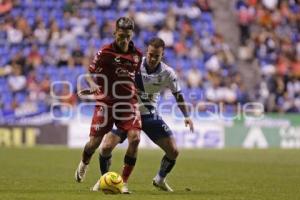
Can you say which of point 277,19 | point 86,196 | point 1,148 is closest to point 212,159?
point 1,148

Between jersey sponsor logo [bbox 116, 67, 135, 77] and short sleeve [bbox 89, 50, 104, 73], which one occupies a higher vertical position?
short sleeve [bbox 89, 50, 104, 73]

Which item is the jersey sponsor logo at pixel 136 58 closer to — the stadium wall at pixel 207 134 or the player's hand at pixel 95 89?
the player's hand at pixel 95 89

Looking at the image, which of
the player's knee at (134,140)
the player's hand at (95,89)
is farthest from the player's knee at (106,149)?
the player's hand at (95,89)

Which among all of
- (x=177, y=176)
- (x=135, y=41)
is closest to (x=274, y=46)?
(x=135, y=41)

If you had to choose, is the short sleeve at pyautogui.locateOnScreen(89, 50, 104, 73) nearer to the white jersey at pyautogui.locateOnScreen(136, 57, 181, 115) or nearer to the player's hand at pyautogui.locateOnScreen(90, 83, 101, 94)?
the player's hand at pyautogui.locateOnScreen(90, 83, 101, 94)

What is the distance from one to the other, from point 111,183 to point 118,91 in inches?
54.2

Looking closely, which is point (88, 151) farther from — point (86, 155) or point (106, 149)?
point (106, 149)

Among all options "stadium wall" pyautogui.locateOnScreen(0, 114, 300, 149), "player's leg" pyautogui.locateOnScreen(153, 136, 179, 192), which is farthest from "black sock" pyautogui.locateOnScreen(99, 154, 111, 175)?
"stadium wall" pyautogui.locateOnScreen(0, 114, 300, 149)

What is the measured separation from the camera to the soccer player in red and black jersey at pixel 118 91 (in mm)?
11102

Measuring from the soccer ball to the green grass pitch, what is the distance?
161 mm

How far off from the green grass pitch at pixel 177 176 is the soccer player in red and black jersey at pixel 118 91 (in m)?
0.83

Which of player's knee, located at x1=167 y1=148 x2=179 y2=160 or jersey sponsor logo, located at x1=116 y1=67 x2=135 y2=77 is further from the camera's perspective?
player's knee, located at x1=167 y1=148 x2=179 y2=160

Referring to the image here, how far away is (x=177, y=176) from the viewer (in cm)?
1504

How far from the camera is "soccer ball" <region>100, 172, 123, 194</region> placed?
1077 centimetres
